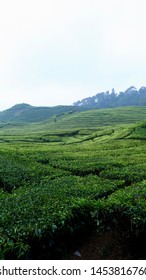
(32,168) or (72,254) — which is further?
(32,168)

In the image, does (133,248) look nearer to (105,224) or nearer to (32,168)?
(105,224)

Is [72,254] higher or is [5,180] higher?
[5,180]

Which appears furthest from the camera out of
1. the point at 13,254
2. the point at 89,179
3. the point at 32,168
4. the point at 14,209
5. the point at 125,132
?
the point at 125,132

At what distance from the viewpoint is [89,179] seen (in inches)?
1061

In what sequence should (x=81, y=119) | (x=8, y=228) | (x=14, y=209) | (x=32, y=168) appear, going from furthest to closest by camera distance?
1. (x=81, y=119)
2. (x=32, y=168)
3. (x=14, y=209)
4. (x=8, y=228)

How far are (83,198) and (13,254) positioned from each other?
7.48m

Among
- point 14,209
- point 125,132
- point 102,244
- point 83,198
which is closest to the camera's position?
point 102,244

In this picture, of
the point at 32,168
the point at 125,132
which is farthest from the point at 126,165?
the point at 125,132

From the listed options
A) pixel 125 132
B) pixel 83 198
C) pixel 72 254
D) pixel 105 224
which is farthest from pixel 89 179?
pixel 125 132

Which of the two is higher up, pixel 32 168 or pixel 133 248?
pixel 32 168

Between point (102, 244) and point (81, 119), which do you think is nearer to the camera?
point (102, 244)

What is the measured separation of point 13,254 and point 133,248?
6813 millimetres
